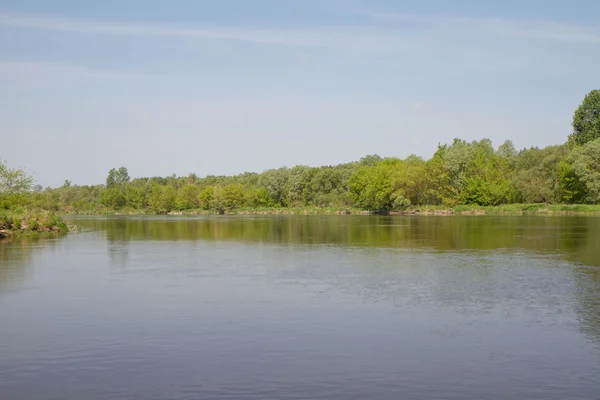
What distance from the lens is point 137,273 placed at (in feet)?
91.5

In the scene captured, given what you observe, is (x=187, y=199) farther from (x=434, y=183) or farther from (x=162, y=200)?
(x=434, y=183)

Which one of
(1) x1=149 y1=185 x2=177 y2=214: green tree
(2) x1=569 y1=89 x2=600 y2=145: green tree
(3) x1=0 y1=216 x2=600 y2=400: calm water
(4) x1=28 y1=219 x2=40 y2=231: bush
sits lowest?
(3) x1=0 y1=216 x2=600 y2=400: calm water

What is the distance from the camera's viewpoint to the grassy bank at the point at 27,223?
5344 centimetres

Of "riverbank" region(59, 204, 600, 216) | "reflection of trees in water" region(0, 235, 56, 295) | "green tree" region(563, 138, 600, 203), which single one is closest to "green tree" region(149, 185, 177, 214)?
"riverbank" region(59, 204, 600, 216)

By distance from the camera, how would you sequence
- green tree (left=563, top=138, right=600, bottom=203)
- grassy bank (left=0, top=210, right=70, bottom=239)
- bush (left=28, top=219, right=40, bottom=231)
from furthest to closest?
green tree (left=563, top=138, right=600, bottom=203) → bush (left=28, top=219, right=40, bottom=231) → grassy bank (left=0, top=210, right=70, bottom=239)

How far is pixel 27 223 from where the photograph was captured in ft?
185

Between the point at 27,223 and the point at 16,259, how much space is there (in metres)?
24.8

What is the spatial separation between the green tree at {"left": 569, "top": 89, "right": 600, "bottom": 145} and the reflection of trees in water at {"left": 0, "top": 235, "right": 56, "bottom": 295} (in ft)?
300

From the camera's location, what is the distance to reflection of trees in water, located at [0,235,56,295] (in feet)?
84.8

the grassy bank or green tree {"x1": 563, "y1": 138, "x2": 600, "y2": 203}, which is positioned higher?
green tree {"x1": 563, "y1": 138, "x2": 600, "y2": 203}

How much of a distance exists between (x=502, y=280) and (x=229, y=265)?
14049 mm

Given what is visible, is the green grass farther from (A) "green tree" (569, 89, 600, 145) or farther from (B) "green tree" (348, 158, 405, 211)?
(A) "green tree" (569, 89, 600, 145)

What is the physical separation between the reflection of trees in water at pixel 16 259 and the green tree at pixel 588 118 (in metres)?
91.4

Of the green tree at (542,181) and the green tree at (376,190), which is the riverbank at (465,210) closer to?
the green tree at (376,190)
